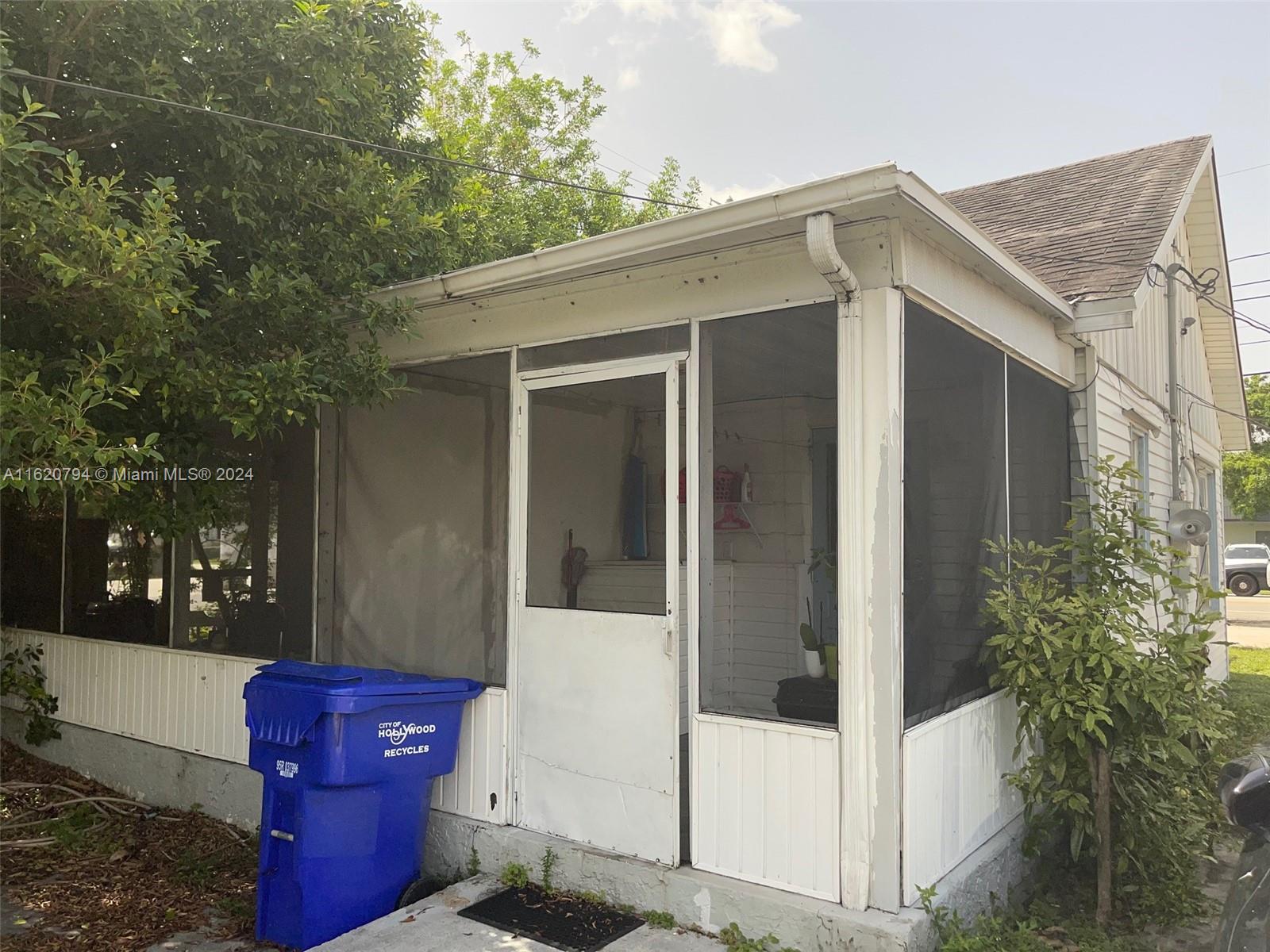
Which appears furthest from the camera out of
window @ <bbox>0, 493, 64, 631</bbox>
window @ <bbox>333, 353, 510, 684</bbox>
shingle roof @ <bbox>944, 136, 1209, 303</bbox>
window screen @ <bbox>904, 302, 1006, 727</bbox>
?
window @ <bbox>0, 493, 64, 631</bbox>

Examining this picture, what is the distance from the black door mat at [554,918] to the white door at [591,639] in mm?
251

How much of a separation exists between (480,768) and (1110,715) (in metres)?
2.81

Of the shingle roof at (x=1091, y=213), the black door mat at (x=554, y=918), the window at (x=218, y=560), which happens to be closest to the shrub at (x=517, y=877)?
the black door mat at (x=554, y=918)

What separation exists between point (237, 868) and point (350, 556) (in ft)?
5.65

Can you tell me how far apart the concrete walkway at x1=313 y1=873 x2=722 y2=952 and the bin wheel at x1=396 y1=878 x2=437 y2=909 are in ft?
0.51

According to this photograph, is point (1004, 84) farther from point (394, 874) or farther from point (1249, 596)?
point (1249, 596)

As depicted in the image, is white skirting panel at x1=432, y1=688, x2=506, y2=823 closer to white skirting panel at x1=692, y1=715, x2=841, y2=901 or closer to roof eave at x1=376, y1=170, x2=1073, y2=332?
white skirting panel at x1=692, y1=715, x2=841, y2=901

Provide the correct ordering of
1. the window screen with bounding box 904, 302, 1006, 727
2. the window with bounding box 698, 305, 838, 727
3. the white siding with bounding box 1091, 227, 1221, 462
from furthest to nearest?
the white siding with bounding box 1091, 227, 1221, 462 < the window with bounding box 698, 305, 838, 727 < the window screen with bounding box 904, 302, 1006, 727

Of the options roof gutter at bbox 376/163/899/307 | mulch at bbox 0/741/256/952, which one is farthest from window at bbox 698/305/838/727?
mulch at bbox 0/741/256/952

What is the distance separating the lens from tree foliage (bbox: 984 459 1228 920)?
3838mm

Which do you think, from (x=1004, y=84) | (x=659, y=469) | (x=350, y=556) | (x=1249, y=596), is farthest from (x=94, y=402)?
(x=1249, y=596)

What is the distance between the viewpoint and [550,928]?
3.57 meters

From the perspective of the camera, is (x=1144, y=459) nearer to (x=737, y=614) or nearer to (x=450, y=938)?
(x=737, y=614)

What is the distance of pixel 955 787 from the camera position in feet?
12.4
